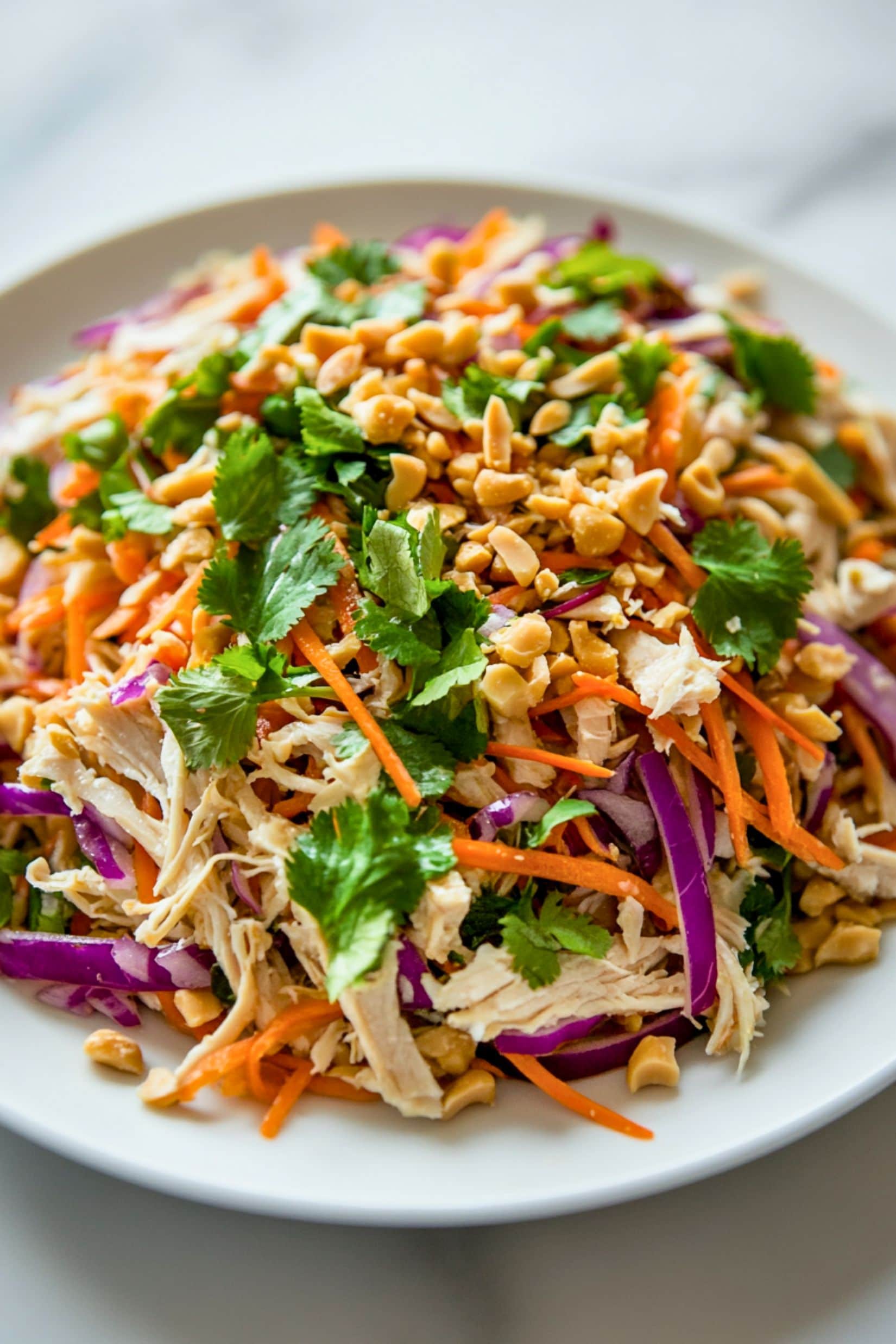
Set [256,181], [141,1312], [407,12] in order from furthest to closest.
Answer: [407,12], [256,181], [141,1312]

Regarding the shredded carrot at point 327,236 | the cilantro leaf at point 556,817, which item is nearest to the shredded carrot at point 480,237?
the shredded carrot at point 327,236

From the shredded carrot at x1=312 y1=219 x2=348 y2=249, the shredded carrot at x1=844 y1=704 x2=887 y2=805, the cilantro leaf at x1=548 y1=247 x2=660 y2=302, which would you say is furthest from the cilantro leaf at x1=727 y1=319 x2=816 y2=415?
the shredded carrot at x1=312 y1=219 x2=348 y2=249

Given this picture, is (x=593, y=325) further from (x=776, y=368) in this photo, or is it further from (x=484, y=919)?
(x=484, y=919)

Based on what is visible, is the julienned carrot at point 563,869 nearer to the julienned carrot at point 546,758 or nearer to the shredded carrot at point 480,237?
the julienned carrot at point 546,758

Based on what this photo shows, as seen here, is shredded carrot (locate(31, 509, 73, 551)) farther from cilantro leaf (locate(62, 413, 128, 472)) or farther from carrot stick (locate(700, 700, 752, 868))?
carrot stick (locate(700, 700, 752, 868))

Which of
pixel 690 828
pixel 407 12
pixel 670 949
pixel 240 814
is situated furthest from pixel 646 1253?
pixel 407 12

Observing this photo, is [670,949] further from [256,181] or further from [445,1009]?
[256,181]

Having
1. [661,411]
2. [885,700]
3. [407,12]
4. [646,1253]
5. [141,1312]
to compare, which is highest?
[407,12]
